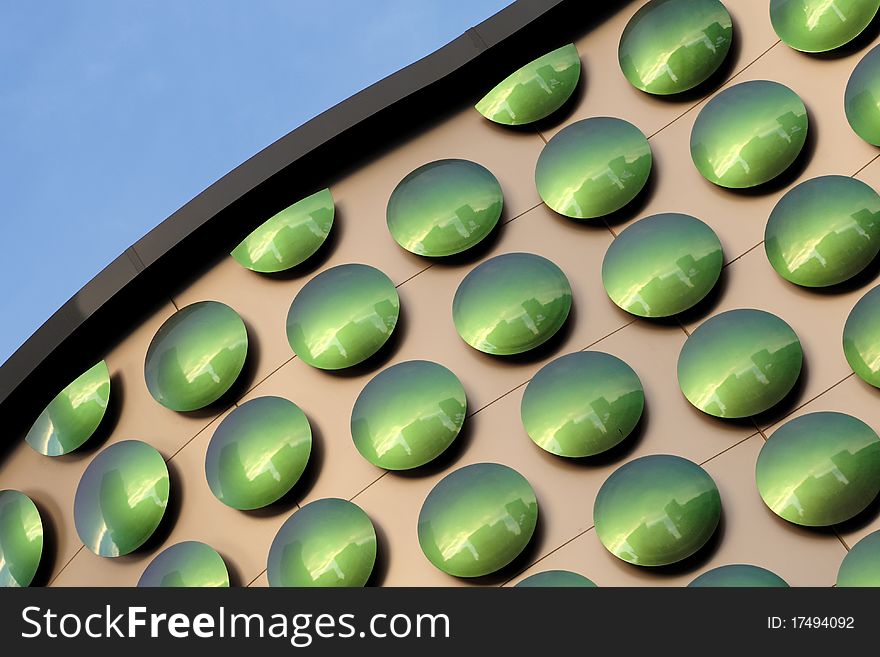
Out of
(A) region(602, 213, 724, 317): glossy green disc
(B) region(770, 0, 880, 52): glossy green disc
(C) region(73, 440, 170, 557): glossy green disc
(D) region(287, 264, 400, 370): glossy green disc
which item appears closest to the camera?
(A) region(602, 213, 724, 317): glossy green disc

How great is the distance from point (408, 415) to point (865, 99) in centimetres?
530

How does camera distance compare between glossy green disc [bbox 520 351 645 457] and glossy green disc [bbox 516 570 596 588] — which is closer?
glossy green disc [bbox 516 570 596 588]

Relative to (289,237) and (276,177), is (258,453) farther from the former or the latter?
(276,177)

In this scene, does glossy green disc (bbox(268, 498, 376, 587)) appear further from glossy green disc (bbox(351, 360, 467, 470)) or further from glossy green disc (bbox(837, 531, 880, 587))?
glossy green disc (bbox(837, 531, 880, 587))

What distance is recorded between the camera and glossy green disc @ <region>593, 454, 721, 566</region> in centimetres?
1021

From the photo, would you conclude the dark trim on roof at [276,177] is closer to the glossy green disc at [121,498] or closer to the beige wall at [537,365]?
the beige wall at [537,365]

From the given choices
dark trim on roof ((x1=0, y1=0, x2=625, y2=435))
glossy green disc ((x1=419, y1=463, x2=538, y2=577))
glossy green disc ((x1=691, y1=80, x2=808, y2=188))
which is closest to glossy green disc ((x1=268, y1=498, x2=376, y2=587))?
glossy green disc ((x1=419, y1=463, x2=538, y2=577))

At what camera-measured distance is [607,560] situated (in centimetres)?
1060

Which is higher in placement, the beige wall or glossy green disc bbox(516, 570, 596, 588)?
the beige wall

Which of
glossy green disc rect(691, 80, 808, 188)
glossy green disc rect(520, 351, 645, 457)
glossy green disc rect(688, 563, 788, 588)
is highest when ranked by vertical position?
glossy green disc rect(691, 80, 808, 188)

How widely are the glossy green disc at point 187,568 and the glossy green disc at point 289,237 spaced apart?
312 cm

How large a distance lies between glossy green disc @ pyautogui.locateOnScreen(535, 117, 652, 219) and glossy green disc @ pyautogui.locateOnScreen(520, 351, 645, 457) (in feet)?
5.45
